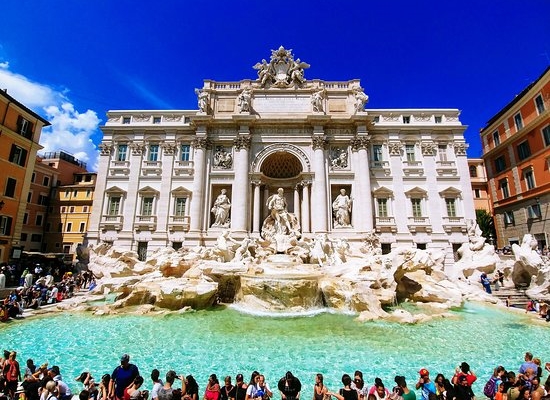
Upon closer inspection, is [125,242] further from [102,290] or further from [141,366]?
[141,366]

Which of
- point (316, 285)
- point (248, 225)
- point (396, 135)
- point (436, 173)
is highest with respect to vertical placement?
point (396, 135)

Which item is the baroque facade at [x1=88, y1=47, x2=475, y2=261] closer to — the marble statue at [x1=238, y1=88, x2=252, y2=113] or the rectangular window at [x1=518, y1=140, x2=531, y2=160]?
the marble statue at [x1=238, y1=88, x2=252, y2=113]

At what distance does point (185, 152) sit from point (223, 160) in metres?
3.52

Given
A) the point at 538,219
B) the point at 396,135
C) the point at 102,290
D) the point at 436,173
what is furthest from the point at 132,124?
the point at 538,219

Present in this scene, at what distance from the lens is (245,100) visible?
74.8 ft

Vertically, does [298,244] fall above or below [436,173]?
below

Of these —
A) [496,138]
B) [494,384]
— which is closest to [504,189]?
[496,138]

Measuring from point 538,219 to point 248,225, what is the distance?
21.8 m

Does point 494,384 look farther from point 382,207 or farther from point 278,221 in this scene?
point 382,207

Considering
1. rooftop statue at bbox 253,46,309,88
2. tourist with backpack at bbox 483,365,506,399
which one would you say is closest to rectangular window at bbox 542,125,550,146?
rooftop statue at bbox 253,46,309,88

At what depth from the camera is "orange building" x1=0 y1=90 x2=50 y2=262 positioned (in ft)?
60.4

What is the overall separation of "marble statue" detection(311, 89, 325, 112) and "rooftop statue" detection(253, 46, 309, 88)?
71.2 inches

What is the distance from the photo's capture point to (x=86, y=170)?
36719mm

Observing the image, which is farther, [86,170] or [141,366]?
[86,170]
